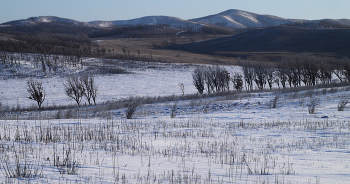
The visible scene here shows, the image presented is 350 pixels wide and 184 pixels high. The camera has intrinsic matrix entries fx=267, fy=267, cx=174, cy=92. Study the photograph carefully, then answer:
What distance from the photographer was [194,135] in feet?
29.0

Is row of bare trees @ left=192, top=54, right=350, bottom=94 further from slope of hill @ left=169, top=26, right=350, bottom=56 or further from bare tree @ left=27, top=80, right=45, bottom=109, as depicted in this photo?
slope of hill @ left=169, top=26, right=350, bottom=56

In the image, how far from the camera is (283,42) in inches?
4195

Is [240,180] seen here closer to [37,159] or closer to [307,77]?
[37,159]

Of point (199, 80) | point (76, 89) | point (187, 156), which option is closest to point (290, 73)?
point (199, 80)

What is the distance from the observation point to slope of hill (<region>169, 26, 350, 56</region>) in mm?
90000

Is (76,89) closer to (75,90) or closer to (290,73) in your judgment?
(75,90)

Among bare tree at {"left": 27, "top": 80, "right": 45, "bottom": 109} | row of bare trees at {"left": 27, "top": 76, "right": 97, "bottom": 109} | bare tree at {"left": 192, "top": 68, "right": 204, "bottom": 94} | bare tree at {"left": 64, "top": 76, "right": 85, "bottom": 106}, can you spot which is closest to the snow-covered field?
bare tree at {"left": 27, "top": 80, "right": 45, "bottom": 109}

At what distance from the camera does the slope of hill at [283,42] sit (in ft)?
295

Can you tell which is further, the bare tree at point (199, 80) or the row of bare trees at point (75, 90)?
the bare tree at point (199, 80)

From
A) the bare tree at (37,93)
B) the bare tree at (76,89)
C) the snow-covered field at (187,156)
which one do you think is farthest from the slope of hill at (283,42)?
the snow-covered field at (187,156)

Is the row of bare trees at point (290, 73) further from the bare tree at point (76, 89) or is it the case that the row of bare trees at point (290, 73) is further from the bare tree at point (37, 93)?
the bare tree at point (37, 93)

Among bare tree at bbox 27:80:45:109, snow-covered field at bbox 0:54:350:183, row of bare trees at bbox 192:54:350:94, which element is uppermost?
row of bare trees at bbox 192:54:350:94

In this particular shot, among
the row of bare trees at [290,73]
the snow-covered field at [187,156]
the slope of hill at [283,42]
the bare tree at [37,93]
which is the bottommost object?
the bare tree at [37,93]

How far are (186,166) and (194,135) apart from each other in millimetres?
3751
